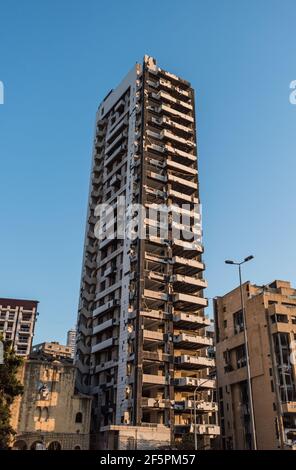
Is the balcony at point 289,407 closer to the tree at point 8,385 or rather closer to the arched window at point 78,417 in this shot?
the arched window at point 78,417

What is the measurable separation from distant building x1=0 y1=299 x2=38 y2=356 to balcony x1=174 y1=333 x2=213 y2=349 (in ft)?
235

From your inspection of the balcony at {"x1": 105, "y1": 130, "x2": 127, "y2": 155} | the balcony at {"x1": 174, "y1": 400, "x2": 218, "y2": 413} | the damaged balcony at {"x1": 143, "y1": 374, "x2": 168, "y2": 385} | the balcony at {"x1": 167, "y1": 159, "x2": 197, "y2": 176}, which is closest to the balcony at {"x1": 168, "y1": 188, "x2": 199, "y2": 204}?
the balcony at {"x1": 167, "y1": 159, "x2": 197, "y2": 176}

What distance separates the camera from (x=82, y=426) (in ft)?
184

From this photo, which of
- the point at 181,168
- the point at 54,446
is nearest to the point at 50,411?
the point at 54,446

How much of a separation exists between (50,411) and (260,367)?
32216mm

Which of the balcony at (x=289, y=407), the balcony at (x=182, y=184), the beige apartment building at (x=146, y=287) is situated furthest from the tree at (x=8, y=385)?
the balcony at (x=182, y=184)

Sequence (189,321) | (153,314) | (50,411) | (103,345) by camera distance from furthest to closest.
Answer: (103,345) → (189,321) → (153,314) → (50,411)

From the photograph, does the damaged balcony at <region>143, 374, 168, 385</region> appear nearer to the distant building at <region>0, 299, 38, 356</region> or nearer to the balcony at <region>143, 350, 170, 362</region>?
the balcony at <region>143, 350, 170, 362</region>

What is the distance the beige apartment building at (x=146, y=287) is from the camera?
2259 inches

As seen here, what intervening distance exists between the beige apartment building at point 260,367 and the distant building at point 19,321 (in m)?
63.1

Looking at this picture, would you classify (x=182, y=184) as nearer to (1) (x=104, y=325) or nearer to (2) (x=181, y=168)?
(2) (x=181, y=168)

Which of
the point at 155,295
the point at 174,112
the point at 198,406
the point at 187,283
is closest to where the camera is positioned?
the point at 198,406

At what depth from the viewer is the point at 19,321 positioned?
417 ft

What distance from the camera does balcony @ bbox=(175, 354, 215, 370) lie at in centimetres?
6028
